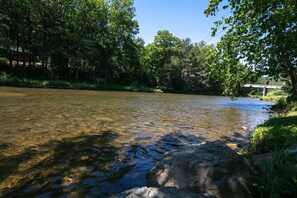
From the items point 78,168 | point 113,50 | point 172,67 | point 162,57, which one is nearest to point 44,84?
point 113,50

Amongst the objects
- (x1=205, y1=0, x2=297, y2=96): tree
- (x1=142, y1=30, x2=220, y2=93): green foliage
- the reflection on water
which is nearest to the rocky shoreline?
the reflection on water

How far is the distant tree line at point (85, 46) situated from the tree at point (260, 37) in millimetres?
26854

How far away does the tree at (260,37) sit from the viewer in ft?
26.0

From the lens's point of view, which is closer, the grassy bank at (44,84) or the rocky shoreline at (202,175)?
the rocky shoreline at (202,175)

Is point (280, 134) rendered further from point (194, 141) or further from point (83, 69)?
point (83, 69)

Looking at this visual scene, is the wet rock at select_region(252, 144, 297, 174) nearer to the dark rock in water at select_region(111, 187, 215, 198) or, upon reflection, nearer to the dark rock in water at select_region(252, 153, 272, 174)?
the dark rock in water at select_region(252, 153, 272, 174)

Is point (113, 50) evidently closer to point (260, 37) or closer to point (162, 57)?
point (162, 57)

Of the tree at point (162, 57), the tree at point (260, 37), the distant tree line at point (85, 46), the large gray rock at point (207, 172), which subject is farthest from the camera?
the tree at point (162, 57)

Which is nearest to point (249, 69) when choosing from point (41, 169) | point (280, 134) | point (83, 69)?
point (280, 134)

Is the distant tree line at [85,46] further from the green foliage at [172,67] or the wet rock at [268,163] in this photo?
the wet rock at [268,163]

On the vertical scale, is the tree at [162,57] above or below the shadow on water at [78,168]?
above

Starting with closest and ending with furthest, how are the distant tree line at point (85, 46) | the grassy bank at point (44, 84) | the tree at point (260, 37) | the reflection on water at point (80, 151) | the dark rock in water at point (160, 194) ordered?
the dark rock in water at point (160, 194)
the reflection on water at point (80, 151)
the tree at point (260, 37)
the grassy bank at point (44, 84)
the distant tree line at point (85, 46)

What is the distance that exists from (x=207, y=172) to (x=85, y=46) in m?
35.6

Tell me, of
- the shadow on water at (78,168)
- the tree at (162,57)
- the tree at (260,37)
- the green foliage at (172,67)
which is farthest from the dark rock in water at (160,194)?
the tree at (162,57)
